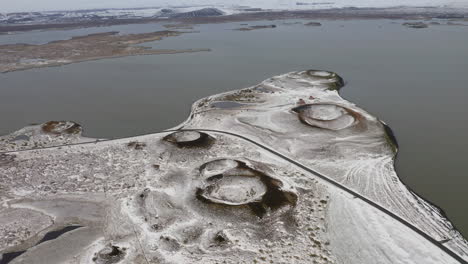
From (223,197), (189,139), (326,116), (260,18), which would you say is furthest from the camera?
(260,18)

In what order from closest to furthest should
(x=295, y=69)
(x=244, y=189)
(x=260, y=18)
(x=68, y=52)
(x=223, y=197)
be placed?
(x=223, y=197) < (x=244, y=189) < (x=295, y=69) < (x=68, y=52) < (x=260, y=18)

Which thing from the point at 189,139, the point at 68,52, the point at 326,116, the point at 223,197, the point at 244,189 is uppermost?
the point at 68,52

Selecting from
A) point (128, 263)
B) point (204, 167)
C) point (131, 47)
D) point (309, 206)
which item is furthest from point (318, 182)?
point (131, 47)

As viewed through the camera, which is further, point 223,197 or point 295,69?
point 295,69

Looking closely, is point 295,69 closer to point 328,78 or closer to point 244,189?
point 328,78

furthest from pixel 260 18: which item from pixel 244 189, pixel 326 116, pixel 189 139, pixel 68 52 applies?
pixel 244 189

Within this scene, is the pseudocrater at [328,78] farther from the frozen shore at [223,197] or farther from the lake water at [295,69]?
the frozen shore at [223,197]

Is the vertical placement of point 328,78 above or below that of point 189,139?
above
